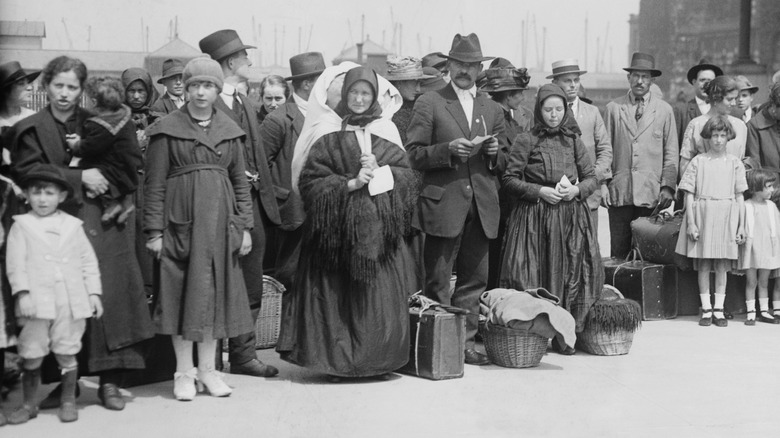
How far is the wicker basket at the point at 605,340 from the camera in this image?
24.3 ft

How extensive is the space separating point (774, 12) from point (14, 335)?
22.6m

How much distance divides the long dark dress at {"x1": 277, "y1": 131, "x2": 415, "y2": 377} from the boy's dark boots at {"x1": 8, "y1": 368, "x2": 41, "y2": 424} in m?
1.61

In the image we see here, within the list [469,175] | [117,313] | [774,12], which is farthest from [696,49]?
[117,313]

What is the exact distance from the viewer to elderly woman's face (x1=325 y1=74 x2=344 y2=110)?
667cm

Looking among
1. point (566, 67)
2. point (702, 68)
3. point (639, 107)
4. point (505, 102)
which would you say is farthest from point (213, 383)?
point (702, 68)

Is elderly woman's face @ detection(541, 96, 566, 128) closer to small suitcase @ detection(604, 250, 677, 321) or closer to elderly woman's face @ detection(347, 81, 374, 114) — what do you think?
elderly woman's face @ detection(347, 81, 374, 114)

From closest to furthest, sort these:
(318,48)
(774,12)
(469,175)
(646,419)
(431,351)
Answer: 1. (646,419)
2. (431,351)
3. (469,175)
4. (318,48)
5. (774,12)

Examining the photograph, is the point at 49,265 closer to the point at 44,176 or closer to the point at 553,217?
the point at 44,176


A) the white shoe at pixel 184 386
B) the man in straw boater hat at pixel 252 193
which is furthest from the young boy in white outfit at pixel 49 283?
the man in straw boater hat at pixel 252 193

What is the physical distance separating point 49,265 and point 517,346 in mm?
3135

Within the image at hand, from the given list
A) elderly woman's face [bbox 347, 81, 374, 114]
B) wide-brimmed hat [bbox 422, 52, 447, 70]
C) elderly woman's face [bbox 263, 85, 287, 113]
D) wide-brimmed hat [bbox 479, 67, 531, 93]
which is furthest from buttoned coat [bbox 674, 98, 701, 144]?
elderly woman's face [bbox 347, 81, 374, 114]

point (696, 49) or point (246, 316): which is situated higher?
point (696, 49)

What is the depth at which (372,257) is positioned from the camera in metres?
6.42

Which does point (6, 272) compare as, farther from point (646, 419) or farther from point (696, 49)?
point (696, 49)
